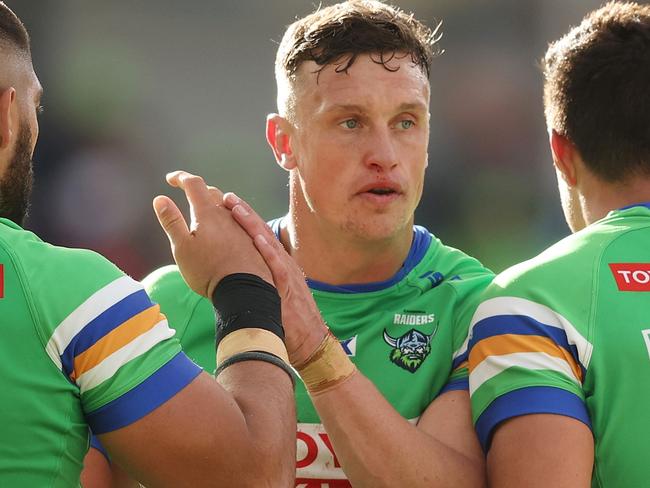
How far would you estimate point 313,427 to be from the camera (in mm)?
2865

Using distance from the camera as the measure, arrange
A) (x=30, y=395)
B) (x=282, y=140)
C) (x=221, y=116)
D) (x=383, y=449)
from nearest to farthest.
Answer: (x=30, y=395), (x=383, y=449), (x=282, y=140), (x=221, y=116)

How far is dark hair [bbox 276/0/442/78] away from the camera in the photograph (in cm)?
322

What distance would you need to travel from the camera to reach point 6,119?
94.4 inches

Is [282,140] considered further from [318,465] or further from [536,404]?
[536,404]

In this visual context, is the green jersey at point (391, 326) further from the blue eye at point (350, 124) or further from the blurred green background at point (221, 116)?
the blurred green background at point (221, 116)

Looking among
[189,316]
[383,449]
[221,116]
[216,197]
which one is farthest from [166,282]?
[221,116]

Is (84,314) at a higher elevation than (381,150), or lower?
lower

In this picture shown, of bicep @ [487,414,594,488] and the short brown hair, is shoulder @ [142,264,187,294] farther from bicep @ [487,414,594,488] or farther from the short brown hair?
bicep @ [487,414,594,488]

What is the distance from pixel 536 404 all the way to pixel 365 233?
1.01 meters

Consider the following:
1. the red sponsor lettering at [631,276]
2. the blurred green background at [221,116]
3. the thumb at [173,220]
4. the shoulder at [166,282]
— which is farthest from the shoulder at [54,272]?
the blurred green background at [221,116]

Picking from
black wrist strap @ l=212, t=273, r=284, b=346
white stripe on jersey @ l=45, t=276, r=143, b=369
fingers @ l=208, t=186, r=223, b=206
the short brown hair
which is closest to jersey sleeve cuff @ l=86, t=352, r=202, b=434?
white stripe on jersey @ l=45, t=276, r=143, b=369

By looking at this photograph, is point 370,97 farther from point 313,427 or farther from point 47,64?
point 47,64

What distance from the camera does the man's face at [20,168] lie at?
2.40 meters

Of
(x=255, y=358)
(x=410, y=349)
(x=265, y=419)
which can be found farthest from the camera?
(x=410, y=349)
